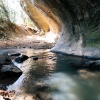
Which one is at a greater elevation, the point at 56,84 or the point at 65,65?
the point at 65,65

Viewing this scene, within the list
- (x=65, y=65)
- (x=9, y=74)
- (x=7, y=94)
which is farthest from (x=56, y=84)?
(x=65, y=65)

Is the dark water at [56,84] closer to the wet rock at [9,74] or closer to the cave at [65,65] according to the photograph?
the cave at [65,65]

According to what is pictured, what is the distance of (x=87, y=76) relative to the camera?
9.45 meters

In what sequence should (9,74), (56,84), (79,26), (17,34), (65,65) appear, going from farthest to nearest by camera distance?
(17,34) < (79,26) < (65,65) < (9,74) < (56,84)

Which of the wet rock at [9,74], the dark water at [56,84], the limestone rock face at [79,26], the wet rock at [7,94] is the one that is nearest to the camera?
the wet rock at [7,94]

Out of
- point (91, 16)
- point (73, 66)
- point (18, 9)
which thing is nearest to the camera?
point (73, 66)

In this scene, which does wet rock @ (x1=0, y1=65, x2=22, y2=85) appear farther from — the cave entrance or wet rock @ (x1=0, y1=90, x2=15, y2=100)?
the cave entrance

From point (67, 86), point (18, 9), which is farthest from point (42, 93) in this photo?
point (18, 9)

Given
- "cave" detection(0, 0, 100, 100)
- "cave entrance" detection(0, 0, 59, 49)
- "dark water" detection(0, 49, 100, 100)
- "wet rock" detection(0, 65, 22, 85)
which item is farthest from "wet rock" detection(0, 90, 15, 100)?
"cave entrance" detection(0, 0, 59, 49)

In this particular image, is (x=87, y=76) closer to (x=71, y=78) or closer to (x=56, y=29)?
(x=71, y=78)

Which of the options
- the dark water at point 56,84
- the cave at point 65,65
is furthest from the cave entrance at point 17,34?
the dark water at point 56,84

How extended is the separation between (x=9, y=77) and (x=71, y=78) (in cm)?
250

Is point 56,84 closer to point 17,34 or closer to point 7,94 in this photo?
point 7,94

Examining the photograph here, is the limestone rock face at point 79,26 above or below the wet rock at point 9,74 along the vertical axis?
above
